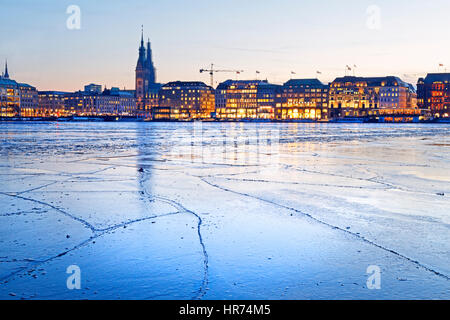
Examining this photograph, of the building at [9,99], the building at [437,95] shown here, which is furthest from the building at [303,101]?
the building at [9,99]

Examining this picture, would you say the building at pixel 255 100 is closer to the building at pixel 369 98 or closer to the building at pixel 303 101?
the building at pixel 303 101

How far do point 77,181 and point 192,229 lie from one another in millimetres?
5229

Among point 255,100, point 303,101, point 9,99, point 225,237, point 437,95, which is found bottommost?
point 225,237

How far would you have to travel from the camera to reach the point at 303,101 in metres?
→ 185

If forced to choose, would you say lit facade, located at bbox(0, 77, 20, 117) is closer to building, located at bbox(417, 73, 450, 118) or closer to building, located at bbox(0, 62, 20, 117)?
building, located at bbox(0, 62, 20, 117)

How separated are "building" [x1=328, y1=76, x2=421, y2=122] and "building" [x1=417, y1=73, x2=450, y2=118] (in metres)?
6.40

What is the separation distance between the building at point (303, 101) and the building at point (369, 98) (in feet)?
12.7

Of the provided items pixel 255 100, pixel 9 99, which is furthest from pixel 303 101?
pixel 9 99

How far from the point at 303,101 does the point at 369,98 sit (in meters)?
27.4

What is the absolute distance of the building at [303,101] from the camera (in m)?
182

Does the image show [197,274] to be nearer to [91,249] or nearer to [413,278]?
[91,249]

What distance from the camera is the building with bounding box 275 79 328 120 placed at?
18150 centimetres

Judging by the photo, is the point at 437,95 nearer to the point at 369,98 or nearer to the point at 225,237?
the point at 369,98

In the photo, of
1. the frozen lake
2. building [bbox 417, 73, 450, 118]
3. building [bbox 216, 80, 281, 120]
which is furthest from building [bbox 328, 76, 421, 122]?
the frozen lake
